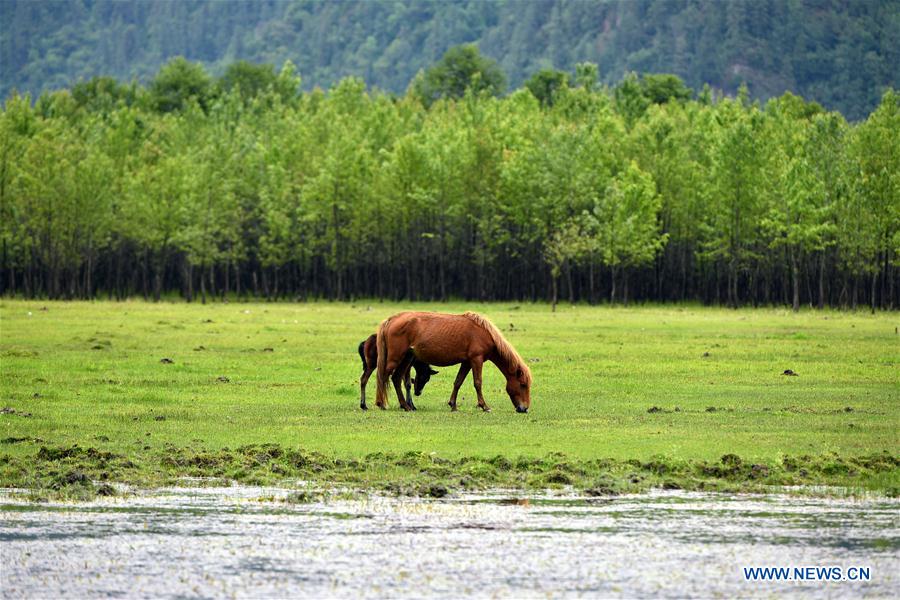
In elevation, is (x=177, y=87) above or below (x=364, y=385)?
above

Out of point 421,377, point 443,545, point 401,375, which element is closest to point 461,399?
point 421,377

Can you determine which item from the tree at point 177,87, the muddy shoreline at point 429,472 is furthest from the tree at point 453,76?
the muddy shoreline at point 429,472

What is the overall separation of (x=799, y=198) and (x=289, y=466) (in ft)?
239

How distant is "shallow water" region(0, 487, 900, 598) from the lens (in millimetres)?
13633

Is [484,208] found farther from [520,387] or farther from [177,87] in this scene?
[177,87]

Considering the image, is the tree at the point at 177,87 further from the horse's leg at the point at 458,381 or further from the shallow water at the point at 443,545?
the shallow water at the point at 443,545

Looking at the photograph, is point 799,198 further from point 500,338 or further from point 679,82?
point 679,82

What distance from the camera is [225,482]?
1964 centimetres

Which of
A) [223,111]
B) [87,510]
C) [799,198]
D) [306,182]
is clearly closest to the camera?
[87,510]

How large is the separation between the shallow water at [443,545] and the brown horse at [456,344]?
790 cm

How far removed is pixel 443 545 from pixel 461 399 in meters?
14.1

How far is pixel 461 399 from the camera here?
29422 mm

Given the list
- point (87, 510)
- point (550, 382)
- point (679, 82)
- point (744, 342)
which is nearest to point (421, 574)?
point (87, 510)

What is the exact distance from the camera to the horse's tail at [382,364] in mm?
26578
